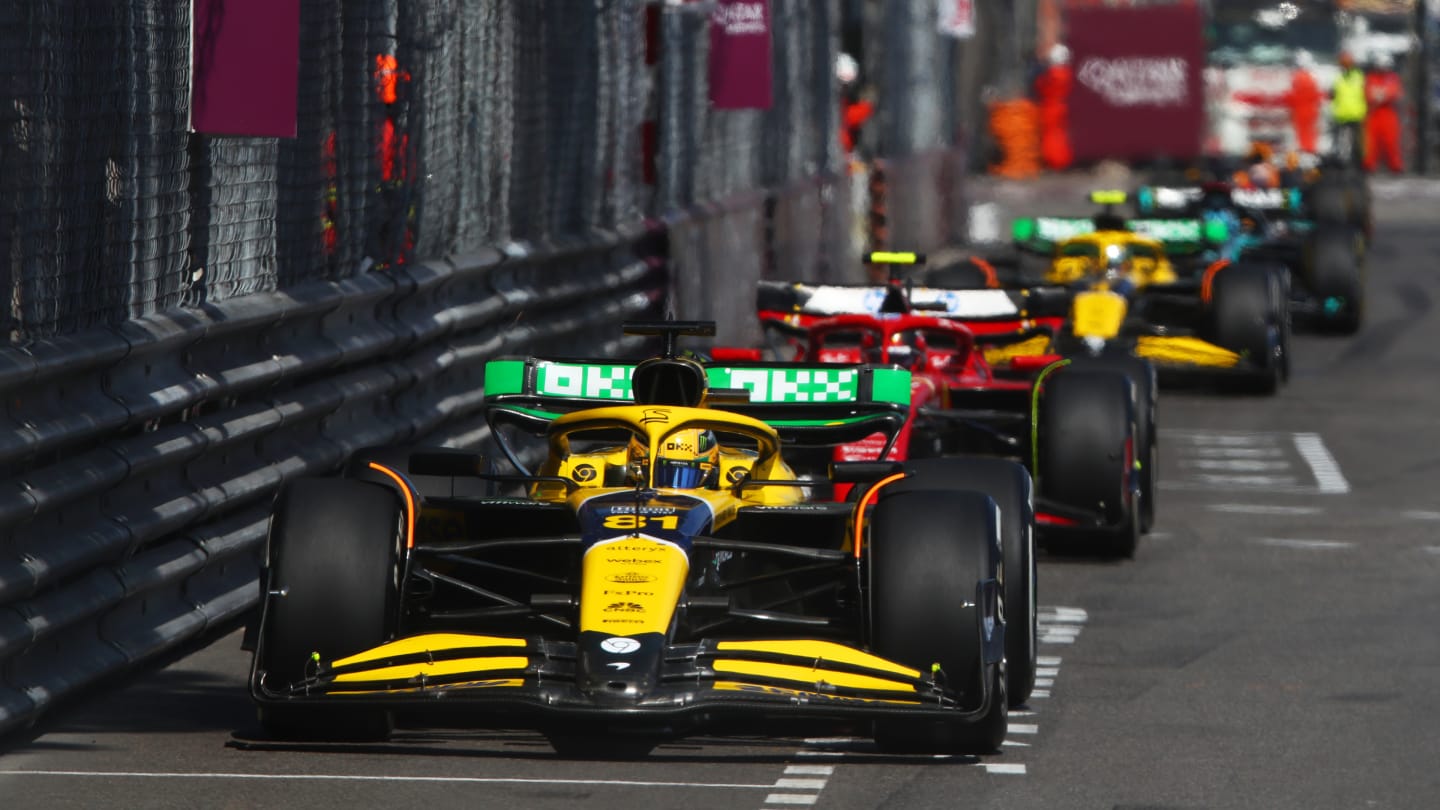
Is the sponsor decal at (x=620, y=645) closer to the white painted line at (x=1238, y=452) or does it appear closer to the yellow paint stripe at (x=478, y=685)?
the yellow paint stripe at (x=478, y=685)

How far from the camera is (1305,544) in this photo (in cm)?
1183

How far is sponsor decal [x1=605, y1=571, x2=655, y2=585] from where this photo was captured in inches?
282

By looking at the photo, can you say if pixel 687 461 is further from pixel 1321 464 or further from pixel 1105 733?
pixel 1321 464

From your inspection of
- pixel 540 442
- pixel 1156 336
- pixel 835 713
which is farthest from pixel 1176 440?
pixel 835 713

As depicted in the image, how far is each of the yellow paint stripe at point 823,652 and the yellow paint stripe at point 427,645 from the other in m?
0.57

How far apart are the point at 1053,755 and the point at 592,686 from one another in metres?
1.33

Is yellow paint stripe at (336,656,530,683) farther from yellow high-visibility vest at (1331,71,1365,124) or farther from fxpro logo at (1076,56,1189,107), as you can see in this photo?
fxpro logo at (1076,56,1189,107)

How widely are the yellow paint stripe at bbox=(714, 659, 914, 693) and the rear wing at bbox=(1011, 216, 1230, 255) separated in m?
12.0

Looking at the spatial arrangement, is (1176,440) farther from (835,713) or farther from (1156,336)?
(835,713)

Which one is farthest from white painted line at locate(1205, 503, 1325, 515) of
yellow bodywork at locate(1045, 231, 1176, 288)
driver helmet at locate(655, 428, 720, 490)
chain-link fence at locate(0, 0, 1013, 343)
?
driver helmet at locate(655, 428, 720, 490)

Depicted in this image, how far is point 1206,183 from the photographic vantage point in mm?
22375

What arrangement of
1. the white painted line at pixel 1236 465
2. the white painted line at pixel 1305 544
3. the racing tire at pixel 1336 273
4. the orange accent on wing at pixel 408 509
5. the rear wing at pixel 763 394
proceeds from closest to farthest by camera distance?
1. the orange accent on wing at pixel 408 509
2. the rear wing at pixel 763 394
3. the white painted line at pixel 1305 544
4. the white painted line at pixel 1236 465
5. the racing tire at pixel 1336 273

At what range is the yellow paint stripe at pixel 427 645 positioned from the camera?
7031 mm

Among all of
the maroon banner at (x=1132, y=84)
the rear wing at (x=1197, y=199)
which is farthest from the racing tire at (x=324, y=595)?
the maroon banner at (x=1132, y=84)
